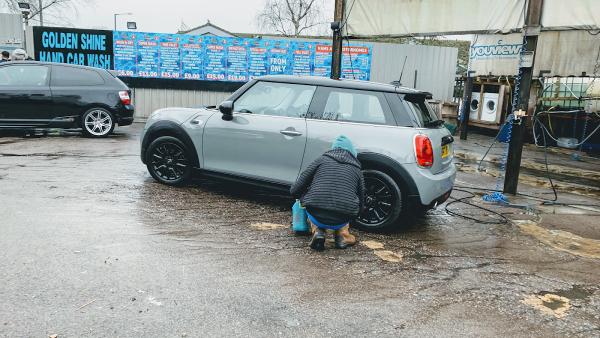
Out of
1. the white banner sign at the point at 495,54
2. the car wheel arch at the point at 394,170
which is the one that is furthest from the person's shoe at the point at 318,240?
the white banner sign at the point at 495,54

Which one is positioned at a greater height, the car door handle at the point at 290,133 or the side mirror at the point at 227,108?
the side mirror at the point at 227,108

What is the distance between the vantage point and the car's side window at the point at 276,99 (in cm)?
597

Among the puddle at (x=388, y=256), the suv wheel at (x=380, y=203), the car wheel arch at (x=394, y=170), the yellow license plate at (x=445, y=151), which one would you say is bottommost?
the puddle at (x=388, y=256)

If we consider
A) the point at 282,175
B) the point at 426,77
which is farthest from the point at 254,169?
the point at 426,77

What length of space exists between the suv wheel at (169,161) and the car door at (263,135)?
0.44 meters

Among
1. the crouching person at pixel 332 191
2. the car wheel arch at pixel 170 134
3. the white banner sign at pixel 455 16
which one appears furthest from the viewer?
the white banner sign at pixel 455 16

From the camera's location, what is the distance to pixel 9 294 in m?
3.57

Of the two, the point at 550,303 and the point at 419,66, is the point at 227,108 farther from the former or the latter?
the point at 419,66

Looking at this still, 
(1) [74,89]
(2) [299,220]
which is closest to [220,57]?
(1) [74,89]

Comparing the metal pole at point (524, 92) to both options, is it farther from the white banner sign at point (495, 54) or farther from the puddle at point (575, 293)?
the white banner sign at point (495, 54)

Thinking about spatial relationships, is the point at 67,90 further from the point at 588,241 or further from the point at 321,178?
the point at 588,241

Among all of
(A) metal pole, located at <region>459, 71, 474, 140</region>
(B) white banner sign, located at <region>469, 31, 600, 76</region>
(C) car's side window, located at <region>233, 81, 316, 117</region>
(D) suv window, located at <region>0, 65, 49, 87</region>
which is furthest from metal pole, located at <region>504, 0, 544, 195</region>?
(D) suv window, located at <region>0, 65, 49, 87</region>

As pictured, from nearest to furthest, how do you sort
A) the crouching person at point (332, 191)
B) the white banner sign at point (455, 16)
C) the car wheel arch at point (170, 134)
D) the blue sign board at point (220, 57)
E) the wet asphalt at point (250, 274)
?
1. the wet asphalt at point (250, 274)
2. the crouching person at point (332, 191)
3. the car wheel arch at point (170, 134)
4. the white banner sign at point (455, 16)
5. the blue sign board at point (220, 57)

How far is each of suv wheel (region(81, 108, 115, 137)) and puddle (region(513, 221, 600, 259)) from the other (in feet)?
27.9
